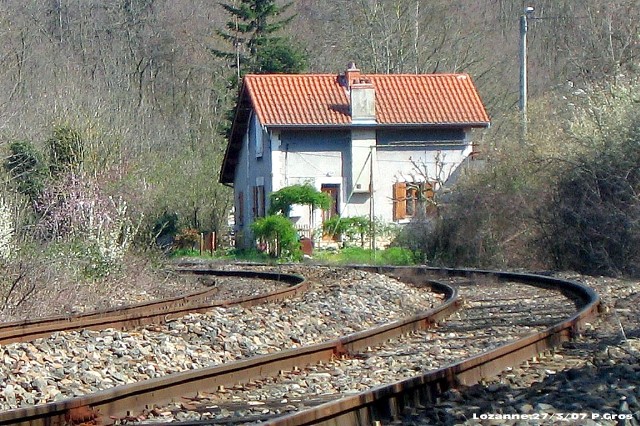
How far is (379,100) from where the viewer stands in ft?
136

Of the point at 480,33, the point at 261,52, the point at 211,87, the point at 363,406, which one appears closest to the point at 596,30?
the point at 480,33

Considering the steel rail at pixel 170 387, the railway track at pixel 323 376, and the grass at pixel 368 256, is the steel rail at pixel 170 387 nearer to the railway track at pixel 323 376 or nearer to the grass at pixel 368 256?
the railway track at pixel 323 376

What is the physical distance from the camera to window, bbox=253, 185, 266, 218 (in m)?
41.7

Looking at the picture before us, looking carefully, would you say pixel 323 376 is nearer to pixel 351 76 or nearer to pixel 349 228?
pixel 349 228

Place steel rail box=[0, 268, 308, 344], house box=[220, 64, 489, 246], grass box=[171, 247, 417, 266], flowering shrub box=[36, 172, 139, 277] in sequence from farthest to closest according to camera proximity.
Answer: house box=[220, 64, 489, 246], grass box=[171, 247, 417, 266], flowering shrub box=[36, 172, 139, 277], steel rail box=[0, 268, 308, 344]

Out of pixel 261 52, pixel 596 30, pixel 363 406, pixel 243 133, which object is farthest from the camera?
pixel 261 52

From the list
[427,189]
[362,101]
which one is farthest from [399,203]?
[427,189]

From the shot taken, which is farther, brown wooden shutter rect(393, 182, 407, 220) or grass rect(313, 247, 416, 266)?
brown wooden shutter rect(393, 182, 407, 220)

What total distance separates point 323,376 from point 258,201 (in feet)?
108

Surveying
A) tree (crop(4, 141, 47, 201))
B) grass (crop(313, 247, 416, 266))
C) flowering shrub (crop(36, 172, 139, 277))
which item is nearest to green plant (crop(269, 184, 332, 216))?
grass (crop(313, 247, 416, 266))

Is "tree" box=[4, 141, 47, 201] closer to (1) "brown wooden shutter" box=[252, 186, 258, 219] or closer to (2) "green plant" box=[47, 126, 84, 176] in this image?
(2) "green plant" box=[47, 126, 84, 176]

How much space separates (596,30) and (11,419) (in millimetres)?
37101

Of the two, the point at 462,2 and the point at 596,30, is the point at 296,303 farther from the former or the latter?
the point at 462,2

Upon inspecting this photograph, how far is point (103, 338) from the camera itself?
11375 mm
